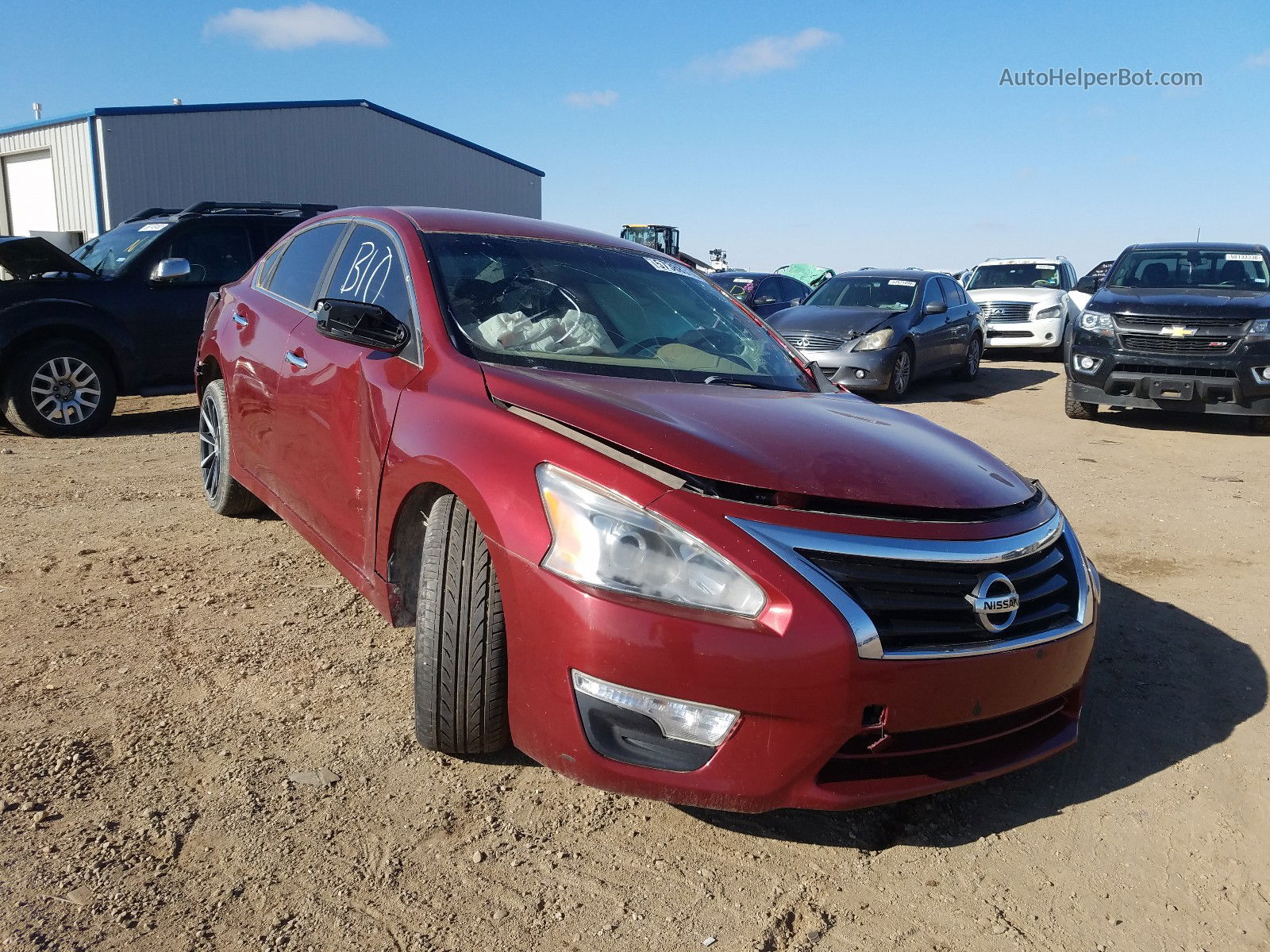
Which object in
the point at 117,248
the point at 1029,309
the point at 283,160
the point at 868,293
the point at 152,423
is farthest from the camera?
the point at 283,160

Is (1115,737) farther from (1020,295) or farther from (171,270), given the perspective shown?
(1020,295)

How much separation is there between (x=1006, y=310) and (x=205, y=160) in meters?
17.5

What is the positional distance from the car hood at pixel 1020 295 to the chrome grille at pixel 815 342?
20.4ft

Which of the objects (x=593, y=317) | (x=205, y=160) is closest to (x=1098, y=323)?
(x=593, y=317)

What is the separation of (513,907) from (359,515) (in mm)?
1366

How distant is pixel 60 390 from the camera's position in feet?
23.7

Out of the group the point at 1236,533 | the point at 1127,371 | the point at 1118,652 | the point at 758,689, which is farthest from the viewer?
the point at 1127,371

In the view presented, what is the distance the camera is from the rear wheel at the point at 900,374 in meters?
10.7

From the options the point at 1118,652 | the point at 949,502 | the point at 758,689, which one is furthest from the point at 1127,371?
the point at 758,689

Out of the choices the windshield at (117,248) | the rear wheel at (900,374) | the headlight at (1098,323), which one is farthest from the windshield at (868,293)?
the windshield at (117,248)

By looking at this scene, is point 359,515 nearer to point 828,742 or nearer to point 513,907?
point 513,907

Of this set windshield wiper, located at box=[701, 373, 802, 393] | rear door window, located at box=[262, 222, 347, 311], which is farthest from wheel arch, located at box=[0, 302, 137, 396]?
windshield wiper, located at box=[701, 373, 802, 393]

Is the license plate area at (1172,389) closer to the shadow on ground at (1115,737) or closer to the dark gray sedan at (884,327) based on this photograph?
the dark gray sedan at (884,327)

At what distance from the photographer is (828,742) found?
208cm
